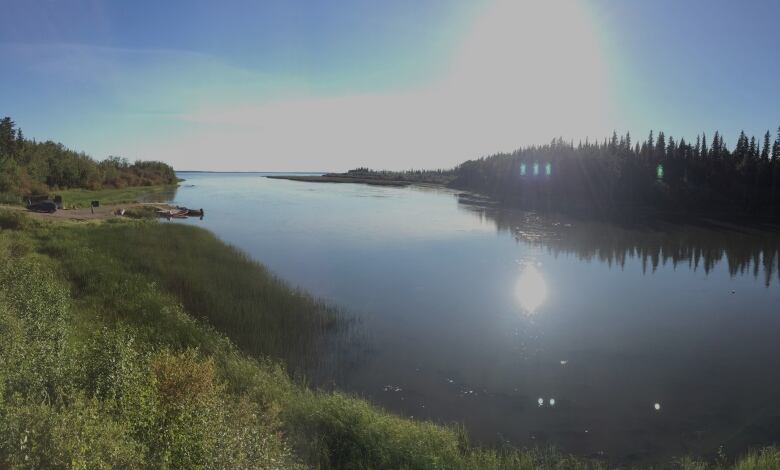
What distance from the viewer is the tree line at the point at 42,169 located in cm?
5319

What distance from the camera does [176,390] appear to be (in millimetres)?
8617

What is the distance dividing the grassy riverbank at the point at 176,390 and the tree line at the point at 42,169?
46.0 meters

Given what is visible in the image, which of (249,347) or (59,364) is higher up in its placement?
(59,364)

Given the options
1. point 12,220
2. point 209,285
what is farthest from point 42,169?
point 209,285

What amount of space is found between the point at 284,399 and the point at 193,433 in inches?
133

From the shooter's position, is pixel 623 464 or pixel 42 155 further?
pixel 42 155

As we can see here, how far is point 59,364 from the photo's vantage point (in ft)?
25.1

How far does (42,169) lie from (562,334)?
7136cm

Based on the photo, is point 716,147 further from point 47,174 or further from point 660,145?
point 47,174

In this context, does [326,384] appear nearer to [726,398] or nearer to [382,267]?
[726,398]

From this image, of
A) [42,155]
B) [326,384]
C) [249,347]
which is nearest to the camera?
[326,384]

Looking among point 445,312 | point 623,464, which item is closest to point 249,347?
point 445,312

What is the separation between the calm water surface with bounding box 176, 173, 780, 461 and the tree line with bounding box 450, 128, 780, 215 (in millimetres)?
46300

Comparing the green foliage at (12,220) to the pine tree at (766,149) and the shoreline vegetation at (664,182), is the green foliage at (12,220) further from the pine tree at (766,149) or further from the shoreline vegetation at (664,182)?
the pine tree at (766,149)
